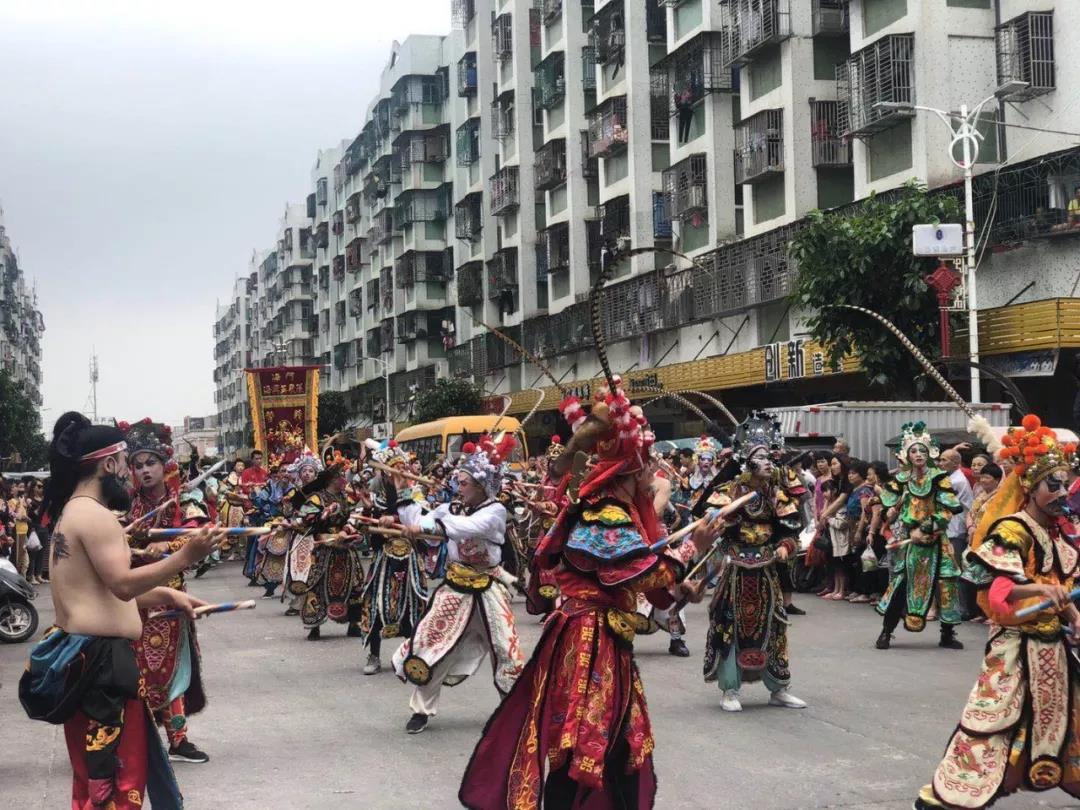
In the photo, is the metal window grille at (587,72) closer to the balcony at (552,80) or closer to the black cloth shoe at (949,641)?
the balcony at (552,80)

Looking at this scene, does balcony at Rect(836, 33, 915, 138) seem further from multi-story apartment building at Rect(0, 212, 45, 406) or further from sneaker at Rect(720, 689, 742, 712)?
multi-story apartment building at Rect(0, 212, 45, 406)

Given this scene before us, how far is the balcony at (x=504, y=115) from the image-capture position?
175ft

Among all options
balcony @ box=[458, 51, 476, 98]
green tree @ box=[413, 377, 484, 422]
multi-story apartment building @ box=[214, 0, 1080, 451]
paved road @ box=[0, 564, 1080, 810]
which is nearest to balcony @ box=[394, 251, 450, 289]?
multi-story apartment building @ box=[214, 0, 1080, 451]

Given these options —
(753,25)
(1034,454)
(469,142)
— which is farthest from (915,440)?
(469,142)

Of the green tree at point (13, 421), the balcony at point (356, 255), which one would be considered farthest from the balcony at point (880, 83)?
the balcony at point (356, 255)

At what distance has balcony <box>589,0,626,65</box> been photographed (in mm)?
41056

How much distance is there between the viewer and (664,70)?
1528 inches

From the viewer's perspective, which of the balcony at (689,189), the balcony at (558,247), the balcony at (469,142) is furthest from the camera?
the balcony at (469,142)

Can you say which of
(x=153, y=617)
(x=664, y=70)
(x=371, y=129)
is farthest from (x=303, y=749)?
(x=371, y=129)

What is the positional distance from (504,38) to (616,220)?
1441 centimetres

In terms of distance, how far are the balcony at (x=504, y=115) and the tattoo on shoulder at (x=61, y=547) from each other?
4898 cm

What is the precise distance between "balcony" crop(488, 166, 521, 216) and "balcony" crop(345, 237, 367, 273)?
26.3m

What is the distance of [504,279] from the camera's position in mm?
53406

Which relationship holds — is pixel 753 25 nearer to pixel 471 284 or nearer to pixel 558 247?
pixel 558 247
